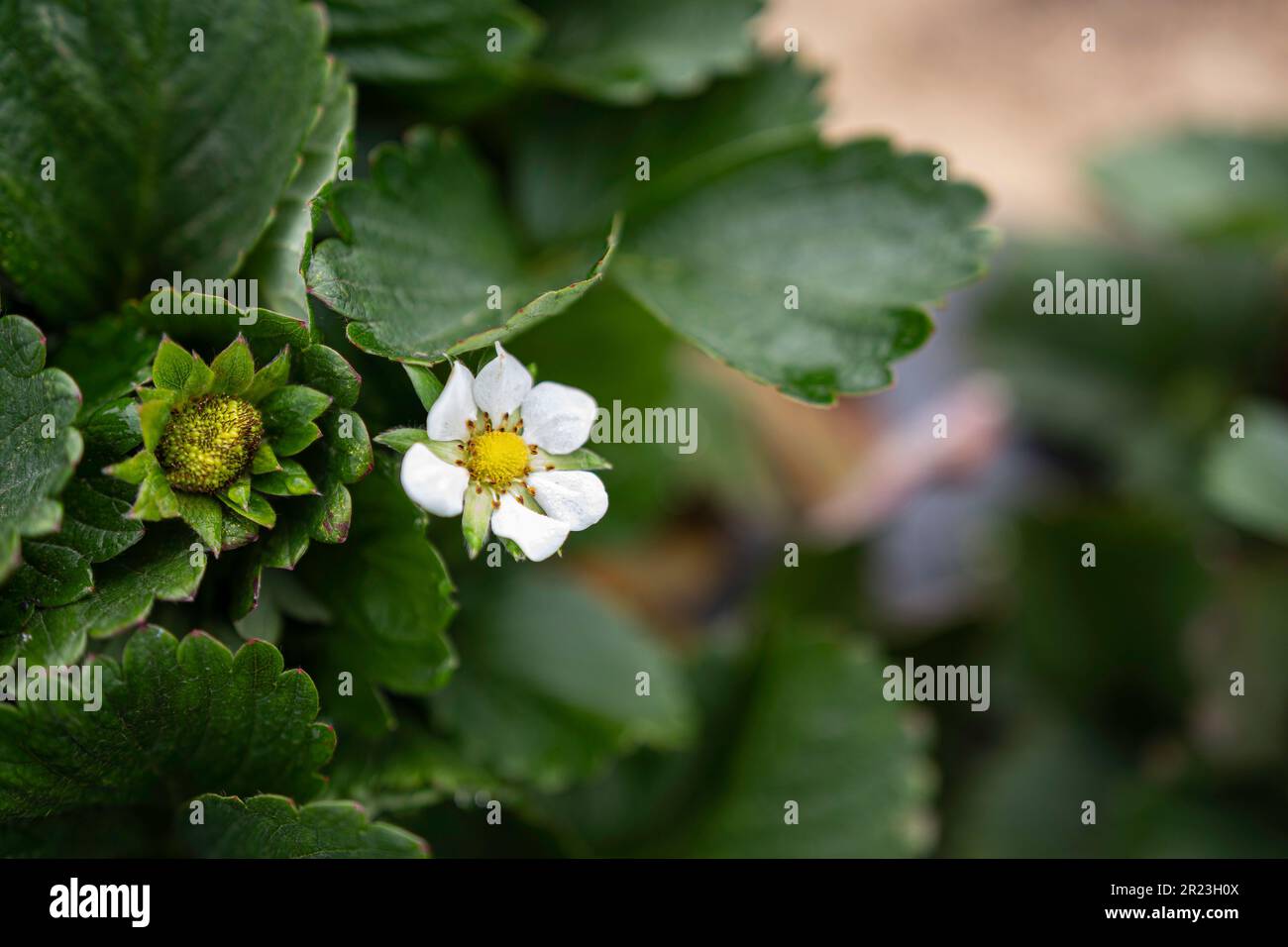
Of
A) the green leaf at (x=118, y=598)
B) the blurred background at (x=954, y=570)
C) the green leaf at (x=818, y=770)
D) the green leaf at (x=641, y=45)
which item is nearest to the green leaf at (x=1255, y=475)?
the blurred background at (x=954, y=570)

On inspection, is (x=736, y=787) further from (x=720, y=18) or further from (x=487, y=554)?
(x=720, y=18)

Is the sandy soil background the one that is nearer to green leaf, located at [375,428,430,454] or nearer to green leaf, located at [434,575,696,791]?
green leaf, located at [434,575,696,791]

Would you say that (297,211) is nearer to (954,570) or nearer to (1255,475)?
(1255,475)

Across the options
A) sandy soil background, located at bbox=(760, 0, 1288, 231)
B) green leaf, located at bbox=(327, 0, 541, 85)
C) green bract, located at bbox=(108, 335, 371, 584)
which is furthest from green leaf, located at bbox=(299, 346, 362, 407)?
sandy soil background, located at bbox=(760, 0, 1288, 231)

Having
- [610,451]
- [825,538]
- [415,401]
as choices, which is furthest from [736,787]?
[415,401]

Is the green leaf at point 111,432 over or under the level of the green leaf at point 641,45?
under

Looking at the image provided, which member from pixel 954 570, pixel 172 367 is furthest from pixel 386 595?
pixel 954 570

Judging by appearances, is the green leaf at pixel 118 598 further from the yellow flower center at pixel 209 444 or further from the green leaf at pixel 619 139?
the green leaf at pixel 619 139
